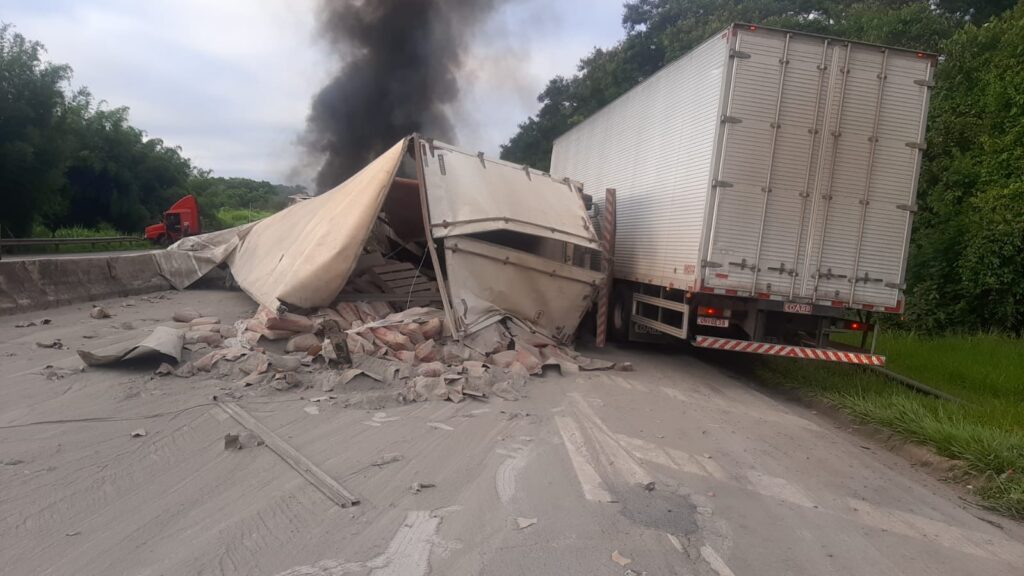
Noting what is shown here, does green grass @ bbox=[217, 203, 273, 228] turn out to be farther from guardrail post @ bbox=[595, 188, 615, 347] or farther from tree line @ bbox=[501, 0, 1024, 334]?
tree line @ bbox=[501, 0, 1024, 334]

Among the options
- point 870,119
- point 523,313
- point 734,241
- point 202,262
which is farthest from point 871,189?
point 202,262

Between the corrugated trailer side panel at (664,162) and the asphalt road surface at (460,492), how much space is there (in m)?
2.67

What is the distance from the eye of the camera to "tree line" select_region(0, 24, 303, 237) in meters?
21.2

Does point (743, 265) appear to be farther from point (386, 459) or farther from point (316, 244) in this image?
point (316, 244)

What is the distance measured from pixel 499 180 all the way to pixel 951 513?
662cm

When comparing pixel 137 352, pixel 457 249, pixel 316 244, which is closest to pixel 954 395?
pixel 457 249

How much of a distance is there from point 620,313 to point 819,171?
4106 mm

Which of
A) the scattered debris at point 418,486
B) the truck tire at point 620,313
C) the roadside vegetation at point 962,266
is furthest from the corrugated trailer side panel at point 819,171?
the scattered debris at point 418,486

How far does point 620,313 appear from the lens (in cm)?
1120

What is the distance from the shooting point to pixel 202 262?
45.3ft

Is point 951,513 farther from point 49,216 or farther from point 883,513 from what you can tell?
point 49,216

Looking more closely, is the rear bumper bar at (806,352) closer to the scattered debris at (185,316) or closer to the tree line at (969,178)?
the tree line at (969,178)

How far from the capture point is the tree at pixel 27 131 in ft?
68.7

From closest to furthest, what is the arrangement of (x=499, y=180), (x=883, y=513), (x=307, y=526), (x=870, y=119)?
(x=307, y=526)
(x=883, y=513)
(x=870, y=119)
(x=499, y=180)
